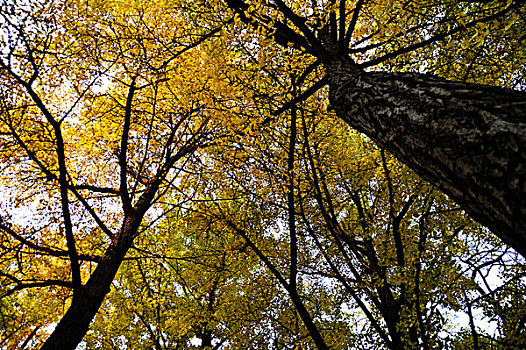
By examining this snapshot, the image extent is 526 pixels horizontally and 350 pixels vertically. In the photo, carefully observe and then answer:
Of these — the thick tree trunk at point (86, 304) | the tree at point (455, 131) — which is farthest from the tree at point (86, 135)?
the tree at point (455, 131)

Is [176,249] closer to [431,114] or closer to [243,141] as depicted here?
[243,141]

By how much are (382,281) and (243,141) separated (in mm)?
3895

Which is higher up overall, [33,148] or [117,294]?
[33,148]

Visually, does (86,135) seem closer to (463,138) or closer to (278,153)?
(278,153)

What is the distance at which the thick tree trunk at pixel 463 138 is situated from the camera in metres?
1.14

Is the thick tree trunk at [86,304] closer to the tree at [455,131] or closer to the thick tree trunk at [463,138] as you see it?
the tree at [455,131]

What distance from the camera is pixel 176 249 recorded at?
1241cm

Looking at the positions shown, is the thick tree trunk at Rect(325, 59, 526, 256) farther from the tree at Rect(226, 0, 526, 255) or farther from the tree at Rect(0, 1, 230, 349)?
the tree at Rect(0, 1, 230, 349)

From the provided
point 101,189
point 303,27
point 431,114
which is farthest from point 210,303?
point 431,114

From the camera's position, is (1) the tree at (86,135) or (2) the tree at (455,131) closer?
(2) the tree at (455,131)

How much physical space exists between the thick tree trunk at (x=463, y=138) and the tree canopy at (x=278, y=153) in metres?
0.01

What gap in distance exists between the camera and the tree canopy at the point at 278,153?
6.43ft

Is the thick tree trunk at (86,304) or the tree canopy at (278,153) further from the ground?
the tree canopy at (278,153)

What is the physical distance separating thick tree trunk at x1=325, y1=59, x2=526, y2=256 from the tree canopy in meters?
0.01
